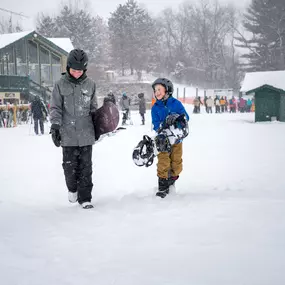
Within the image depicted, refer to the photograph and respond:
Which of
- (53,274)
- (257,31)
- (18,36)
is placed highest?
(257,31)

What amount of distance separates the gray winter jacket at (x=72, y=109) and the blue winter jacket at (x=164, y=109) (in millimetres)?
897

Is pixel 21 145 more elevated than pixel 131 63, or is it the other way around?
pixel 131 63

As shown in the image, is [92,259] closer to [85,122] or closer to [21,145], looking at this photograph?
[85,122]

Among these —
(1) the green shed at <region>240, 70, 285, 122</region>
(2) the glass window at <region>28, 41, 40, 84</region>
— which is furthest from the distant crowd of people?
(2) the glass window at <region>28, 41, 40, 84</region>

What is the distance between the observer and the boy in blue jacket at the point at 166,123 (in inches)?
174

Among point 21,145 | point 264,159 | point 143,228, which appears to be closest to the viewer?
point 143,228

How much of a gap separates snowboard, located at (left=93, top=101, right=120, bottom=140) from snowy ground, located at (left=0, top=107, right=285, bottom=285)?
0.87m

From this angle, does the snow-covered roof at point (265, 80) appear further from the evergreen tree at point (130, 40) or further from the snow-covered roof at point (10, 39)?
the evergreen tree at point (130, 40)

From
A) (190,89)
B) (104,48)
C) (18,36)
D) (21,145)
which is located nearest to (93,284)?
(21,145)

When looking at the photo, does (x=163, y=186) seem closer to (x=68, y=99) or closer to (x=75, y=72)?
(x=68, y=99)

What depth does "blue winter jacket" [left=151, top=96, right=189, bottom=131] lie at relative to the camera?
446 cm

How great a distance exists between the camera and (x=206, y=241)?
9.62ft

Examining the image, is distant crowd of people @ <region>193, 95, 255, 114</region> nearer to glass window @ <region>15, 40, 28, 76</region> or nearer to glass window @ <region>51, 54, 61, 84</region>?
glass window @ <region>51, 54, 61, 84</region>

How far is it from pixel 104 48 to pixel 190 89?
64.1ft
